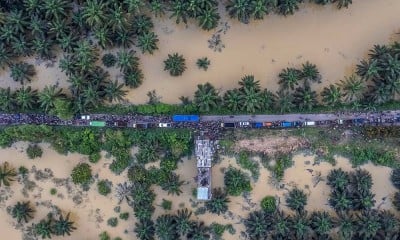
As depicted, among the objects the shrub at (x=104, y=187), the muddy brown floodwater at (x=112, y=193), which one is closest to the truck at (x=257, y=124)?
the muddy brown floodwater at (x=112, y=193)

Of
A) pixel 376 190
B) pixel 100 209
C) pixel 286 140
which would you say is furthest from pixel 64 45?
pixel 376 190

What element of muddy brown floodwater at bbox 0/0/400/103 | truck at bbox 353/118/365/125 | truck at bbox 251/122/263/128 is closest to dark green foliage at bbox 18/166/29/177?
muddy brown floodwater at bbox 0/0/400/103

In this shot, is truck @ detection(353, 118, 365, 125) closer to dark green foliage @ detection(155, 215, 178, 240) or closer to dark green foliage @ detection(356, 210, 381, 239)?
→ dark green foliage @ detection(356, 210, 381, 239)

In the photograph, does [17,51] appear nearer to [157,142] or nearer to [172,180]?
[157,142]

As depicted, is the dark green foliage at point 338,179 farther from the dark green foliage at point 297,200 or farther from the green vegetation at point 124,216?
the green vegetation at point 124,216

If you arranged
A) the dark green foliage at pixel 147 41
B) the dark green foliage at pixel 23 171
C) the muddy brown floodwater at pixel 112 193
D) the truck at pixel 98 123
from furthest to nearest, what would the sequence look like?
the dark green foliage at pixel 23 171 < the truck at pixel 98 123 < the muddy brown floodwater at pixel 112 193 < the dark green foliage at pixel 147 41
